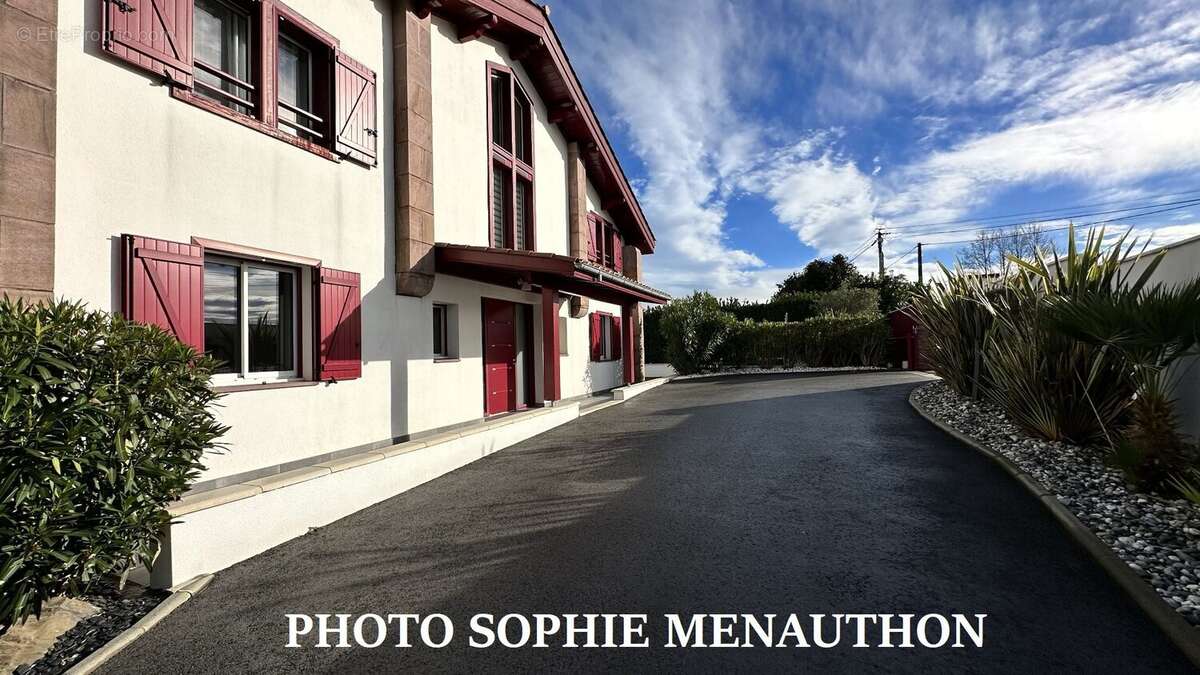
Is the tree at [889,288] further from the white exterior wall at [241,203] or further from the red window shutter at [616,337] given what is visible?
the white exterior wall at [241,203]

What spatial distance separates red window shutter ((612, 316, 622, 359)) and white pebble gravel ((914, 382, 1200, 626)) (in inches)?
420

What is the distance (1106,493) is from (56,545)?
24.0 ft

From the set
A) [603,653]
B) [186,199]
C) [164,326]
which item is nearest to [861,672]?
[603,653]

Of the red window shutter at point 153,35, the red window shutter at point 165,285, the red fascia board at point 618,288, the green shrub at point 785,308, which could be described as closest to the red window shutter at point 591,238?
the red fascia board at point 618,288

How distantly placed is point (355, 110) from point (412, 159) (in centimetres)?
92

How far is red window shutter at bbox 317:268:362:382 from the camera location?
19.7 feet

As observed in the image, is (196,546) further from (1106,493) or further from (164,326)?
(1106,493)

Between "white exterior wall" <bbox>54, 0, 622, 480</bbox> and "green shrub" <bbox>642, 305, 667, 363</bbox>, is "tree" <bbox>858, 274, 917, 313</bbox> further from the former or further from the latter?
"white exterior wall" <bbox>54, 0, 622, 480</bbox>

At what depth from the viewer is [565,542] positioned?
13.8 ft

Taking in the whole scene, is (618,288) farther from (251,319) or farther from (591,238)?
(251,319)

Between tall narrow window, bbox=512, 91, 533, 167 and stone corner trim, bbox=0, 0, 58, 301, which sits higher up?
tall narrow window, bbox=512, 91, 533, 167

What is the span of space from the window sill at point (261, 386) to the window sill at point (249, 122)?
2.48 metres

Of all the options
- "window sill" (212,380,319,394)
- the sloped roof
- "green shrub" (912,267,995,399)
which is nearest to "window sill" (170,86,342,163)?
"window sill" (212,380,319,394)

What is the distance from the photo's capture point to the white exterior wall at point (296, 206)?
4184 millimetres
